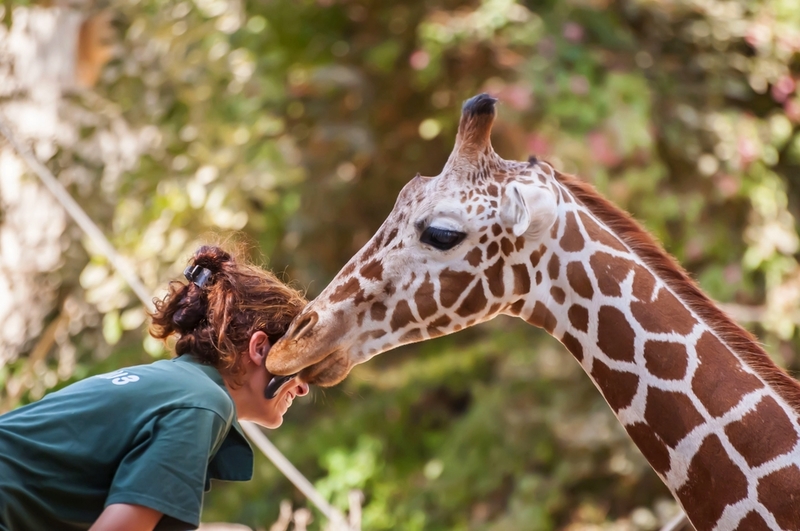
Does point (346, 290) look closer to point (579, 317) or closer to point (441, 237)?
point (441, 237)

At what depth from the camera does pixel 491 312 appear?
189 cm

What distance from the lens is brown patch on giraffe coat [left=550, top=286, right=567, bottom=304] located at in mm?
1857

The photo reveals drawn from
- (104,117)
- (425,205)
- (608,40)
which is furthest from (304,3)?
(425,205)

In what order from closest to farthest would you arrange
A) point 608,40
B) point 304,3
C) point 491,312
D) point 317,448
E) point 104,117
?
point 491,312, point 104,117, point 608,40, point 304,3, point 317,448

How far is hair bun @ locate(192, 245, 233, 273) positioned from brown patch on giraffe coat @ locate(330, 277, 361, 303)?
23 cm

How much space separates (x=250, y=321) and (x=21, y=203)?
290 centimetres

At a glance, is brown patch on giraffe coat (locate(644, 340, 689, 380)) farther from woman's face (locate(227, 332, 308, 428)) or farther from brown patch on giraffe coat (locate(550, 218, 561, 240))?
woman's face (locate(227, 332, 308, 428))

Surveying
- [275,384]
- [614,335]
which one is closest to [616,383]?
[614,335]

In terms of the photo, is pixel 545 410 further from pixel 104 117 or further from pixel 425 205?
pixel 425 205

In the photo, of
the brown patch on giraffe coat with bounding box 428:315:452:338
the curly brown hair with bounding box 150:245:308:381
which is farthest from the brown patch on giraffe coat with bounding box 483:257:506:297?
the curly brown hair with bounding box 150:245:308:381

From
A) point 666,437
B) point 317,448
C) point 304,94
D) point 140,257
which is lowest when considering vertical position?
point 317,448

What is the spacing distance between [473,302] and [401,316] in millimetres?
150

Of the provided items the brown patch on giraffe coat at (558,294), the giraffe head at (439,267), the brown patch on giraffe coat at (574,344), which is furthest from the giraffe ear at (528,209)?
the brown patch on giraffe coat at (574,344)

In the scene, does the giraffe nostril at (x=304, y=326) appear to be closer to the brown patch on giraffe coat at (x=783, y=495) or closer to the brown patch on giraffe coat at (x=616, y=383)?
the brown patch on giraffe coat at (x=616, y=383)
